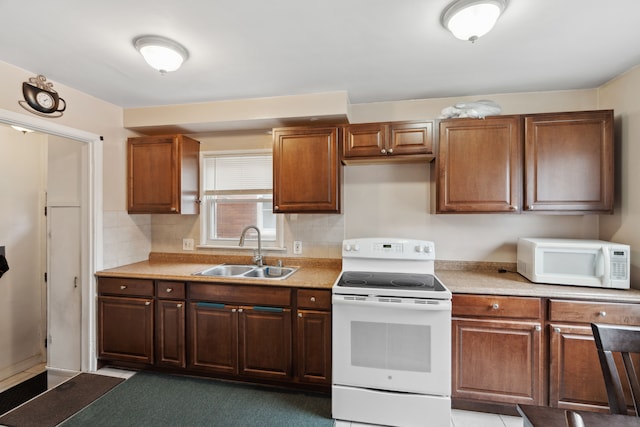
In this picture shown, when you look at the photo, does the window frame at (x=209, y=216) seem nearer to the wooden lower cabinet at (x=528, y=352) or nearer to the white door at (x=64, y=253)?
the white door at (x=64, y=253)

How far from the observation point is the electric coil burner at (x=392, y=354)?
1.91 meters

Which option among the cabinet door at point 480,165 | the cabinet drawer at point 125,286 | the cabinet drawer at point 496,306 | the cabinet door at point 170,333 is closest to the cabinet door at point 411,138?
the cabinet door at point 480,165

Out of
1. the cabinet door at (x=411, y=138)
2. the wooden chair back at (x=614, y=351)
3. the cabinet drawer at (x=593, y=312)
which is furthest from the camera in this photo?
the cabinet door at (x=411, y=138)

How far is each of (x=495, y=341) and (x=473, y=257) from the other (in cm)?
79

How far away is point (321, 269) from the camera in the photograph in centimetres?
279

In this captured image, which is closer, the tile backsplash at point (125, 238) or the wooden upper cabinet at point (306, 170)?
the wooden upper cabinet at point (306, 170)

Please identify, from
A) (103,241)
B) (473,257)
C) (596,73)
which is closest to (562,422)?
(473,257)

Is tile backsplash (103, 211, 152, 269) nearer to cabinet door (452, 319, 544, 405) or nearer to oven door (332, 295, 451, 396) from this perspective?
oven door (332, 295, 451, 396)

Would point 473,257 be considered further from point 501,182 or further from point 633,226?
point 633,226

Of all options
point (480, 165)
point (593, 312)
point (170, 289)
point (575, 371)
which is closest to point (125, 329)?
point (170, 289)

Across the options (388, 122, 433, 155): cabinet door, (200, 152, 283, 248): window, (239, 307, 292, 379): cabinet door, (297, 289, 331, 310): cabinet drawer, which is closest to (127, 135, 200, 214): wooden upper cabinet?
(200, 152, 283, 248): window

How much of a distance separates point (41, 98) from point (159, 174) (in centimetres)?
96

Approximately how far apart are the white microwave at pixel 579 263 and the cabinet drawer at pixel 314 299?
1516mm

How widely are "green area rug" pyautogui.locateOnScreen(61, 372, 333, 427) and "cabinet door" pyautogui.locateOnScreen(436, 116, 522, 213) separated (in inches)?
71.6
